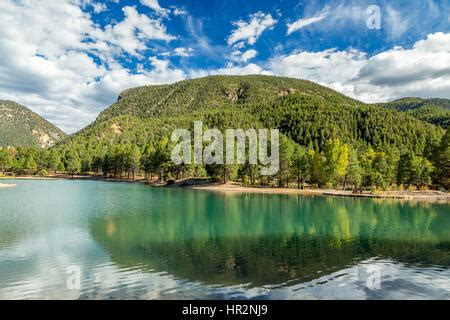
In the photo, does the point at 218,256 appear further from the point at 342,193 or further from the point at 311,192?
the point at 311,192

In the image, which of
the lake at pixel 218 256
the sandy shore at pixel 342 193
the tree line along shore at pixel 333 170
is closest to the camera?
the lake at pixel 218 256

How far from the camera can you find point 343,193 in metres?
87.0

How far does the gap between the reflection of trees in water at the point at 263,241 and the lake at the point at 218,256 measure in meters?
0.09

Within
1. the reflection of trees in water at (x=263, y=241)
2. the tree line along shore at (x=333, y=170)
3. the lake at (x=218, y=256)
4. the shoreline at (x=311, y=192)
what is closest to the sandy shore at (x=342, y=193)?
the shoreline at (x=311, y=192)

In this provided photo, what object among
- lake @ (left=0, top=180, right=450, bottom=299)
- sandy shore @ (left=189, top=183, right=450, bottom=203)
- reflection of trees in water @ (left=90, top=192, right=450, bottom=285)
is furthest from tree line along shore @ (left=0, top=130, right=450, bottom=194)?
lake @ (left=0, top=180, right=450, bottom=299)

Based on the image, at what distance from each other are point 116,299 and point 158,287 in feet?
8.37

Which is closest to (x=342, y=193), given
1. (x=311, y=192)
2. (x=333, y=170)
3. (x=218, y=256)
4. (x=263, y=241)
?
(x=311, y=192)

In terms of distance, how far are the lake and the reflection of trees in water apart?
86 mm

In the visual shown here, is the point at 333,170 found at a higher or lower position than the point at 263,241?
higher

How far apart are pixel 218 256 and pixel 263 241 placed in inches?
293

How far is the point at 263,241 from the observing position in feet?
107

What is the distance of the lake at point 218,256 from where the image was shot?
63.1 feet

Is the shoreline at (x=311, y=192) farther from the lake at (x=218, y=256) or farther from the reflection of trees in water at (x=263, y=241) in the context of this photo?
the lake at (x=218, y=256)

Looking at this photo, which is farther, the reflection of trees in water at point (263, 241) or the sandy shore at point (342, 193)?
the sandy shore at point (342, 193)
